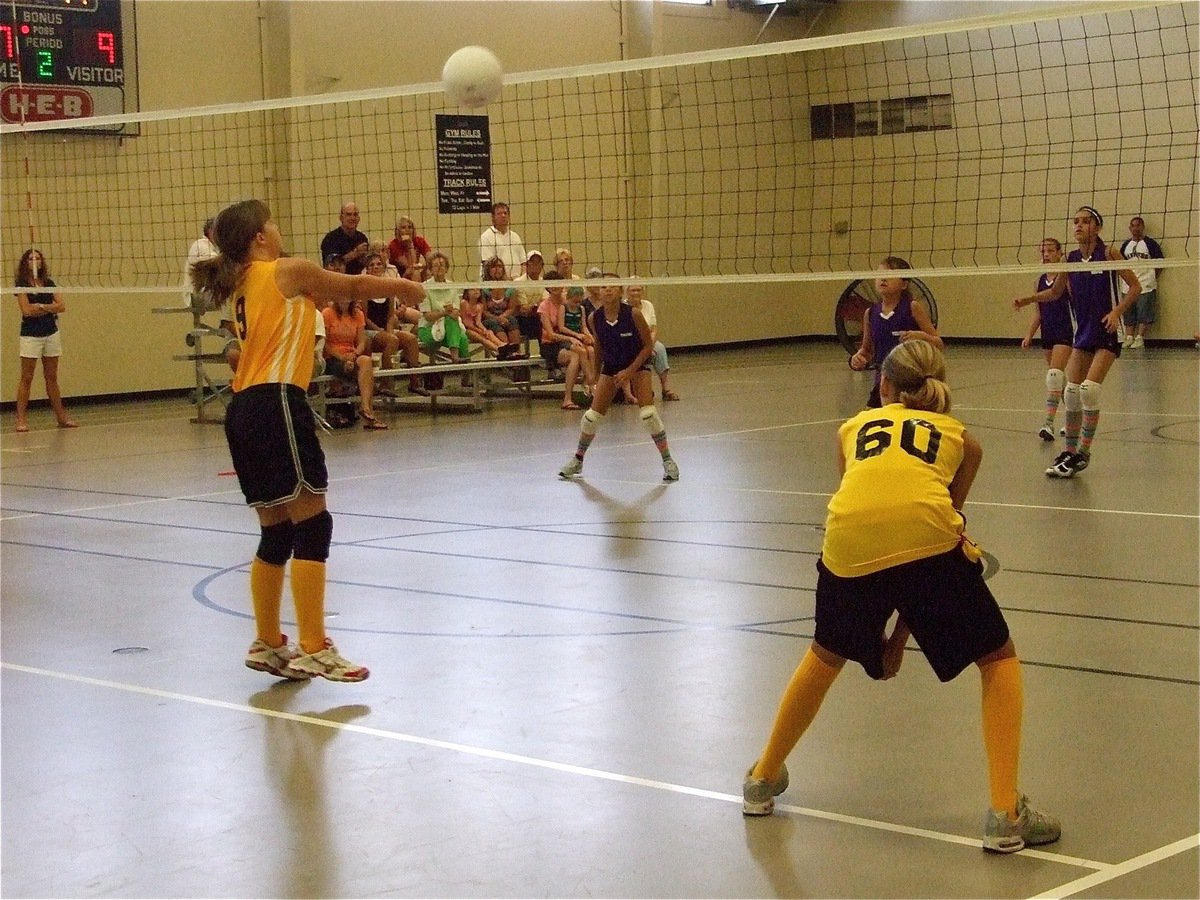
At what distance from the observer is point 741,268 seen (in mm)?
21641

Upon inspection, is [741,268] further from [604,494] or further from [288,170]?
[604,494]

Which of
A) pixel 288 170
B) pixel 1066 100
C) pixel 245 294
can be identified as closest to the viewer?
pixel 245 294

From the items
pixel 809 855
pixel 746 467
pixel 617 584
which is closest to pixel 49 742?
pixel 809 855

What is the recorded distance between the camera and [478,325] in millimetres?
15633

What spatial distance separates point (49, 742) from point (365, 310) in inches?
406

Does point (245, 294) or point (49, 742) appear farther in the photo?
point (245, 294)

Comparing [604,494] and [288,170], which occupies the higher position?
[288,170]

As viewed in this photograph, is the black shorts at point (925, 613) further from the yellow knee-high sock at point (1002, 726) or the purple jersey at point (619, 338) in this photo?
the purple jersey at point (619, 338)

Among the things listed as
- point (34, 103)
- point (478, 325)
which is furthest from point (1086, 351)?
point (34, 103)

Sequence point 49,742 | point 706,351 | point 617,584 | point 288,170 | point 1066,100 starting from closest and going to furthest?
point 49,742, point 617,584, point 288,170, point 1066,100, point 706,351

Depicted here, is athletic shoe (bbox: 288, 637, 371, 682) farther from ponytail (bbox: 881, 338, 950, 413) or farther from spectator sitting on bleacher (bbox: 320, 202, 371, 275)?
spectator sitting on bleacher (bbox: 320, 202, 371, 275)

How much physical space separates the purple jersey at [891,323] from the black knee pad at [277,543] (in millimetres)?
4461

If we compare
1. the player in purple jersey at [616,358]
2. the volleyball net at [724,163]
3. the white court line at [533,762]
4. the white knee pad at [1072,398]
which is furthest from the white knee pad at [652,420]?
the volleyball net at [724,163]

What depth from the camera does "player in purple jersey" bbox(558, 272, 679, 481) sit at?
32.9ft
